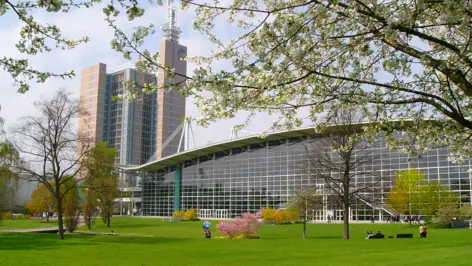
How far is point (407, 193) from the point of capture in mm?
52125

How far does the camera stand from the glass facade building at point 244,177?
6025cm

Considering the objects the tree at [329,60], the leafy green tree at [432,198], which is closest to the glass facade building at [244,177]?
the leafy green tree at [432,198]

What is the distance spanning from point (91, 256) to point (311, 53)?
14.5 m

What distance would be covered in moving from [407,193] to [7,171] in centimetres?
4146

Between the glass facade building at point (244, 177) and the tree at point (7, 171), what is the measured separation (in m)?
34.4

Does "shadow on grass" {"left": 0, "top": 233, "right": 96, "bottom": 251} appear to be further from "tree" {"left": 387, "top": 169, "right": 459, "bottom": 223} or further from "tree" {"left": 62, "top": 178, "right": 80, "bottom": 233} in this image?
"tree" {"left": 387, "top": 169, "right": 459, "bottom": 223}

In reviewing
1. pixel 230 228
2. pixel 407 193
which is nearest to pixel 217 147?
pixel 407 193

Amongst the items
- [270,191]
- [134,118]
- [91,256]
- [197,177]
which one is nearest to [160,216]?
[197,177]

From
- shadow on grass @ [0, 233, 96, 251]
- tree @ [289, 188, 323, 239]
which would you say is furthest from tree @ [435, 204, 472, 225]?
shadow on grass @ [0, 233, 96, 251]

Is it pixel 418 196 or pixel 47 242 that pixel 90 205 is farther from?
pixel 418 196

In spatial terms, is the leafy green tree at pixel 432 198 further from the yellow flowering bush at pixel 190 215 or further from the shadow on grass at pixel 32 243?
the shadow on grass at pixel 32 243

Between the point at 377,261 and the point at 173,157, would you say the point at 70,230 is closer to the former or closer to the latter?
the point at 377,261

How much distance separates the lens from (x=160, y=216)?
293 feet

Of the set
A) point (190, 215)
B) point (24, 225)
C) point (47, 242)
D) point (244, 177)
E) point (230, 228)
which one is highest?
point (244, 177)
